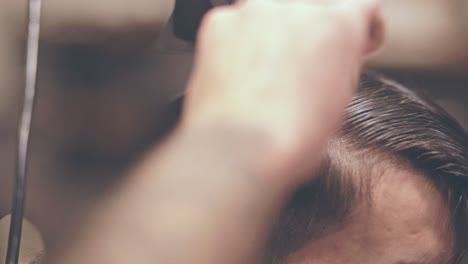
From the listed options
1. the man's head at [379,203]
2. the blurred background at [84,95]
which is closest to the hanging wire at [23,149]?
the man's head at [379,203]

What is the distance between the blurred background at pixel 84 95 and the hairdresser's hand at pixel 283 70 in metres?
0.52

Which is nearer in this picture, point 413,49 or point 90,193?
point 90,193

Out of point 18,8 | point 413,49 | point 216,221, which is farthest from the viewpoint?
point 413,49

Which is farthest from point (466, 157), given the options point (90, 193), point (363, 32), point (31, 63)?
point (90, 193)

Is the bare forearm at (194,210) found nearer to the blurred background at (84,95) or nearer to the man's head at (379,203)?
the man's head at (379,203)

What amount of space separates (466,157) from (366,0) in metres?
0.33

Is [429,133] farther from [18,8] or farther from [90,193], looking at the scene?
[18,8]

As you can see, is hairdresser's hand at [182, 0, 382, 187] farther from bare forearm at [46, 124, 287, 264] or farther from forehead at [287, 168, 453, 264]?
forehead at [287, 168, 453, 264]

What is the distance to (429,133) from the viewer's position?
1.94 feet

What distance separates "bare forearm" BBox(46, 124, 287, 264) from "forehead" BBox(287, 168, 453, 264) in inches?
10.9

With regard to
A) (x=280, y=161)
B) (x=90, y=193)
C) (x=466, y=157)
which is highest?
(x=280, y=161)

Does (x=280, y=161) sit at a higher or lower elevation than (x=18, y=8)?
higher

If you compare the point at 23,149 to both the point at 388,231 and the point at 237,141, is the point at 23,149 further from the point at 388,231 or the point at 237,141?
the point at 388,231

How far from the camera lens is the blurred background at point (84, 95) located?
0.89 meters
